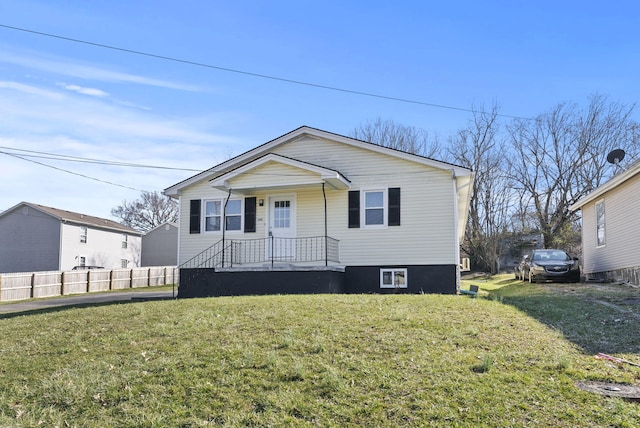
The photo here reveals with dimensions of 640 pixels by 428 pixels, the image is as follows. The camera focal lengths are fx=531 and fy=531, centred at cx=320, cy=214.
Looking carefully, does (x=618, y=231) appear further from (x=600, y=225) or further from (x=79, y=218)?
(x=79, y=218)

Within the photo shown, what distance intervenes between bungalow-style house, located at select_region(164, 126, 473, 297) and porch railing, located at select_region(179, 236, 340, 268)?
3 centimetres

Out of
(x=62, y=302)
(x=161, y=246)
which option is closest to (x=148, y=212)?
(x=161, y=246)

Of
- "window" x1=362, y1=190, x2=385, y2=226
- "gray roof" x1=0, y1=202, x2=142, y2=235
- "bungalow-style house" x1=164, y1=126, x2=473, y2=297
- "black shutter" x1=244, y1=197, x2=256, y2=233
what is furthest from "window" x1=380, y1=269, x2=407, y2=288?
"gray roof" x1=0, y1=202, x2=142, y2=235

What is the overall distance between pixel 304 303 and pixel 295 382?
4.86m

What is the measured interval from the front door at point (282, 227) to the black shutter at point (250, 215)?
537 mm

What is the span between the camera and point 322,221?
16828 millimetres

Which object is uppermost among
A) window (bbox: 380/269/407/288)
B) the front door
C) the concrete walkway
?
the front door

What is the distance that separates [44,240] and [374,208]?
2692 cm

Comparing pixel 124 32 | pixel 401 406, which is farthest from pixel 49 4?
pixel 401 406

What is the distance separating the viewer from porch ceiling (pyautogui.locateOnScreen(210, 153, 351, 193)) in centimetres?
1612

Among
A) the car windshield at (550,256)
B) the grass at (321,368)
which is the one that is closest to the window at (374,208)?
the grass at (321,368)

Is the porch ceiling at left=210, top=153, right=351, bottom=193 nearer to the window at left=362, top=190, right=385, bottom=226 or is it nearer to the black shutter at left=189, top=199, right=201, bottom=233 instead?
the window at left=362, top=190, right=385, bottom=226

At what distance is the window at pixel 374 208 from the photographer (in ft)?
54.0

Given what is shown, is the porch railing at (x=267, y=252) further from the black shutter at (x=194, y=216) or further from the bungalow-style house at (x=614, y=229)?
the bungalow-style house at (x=614, y=229)
